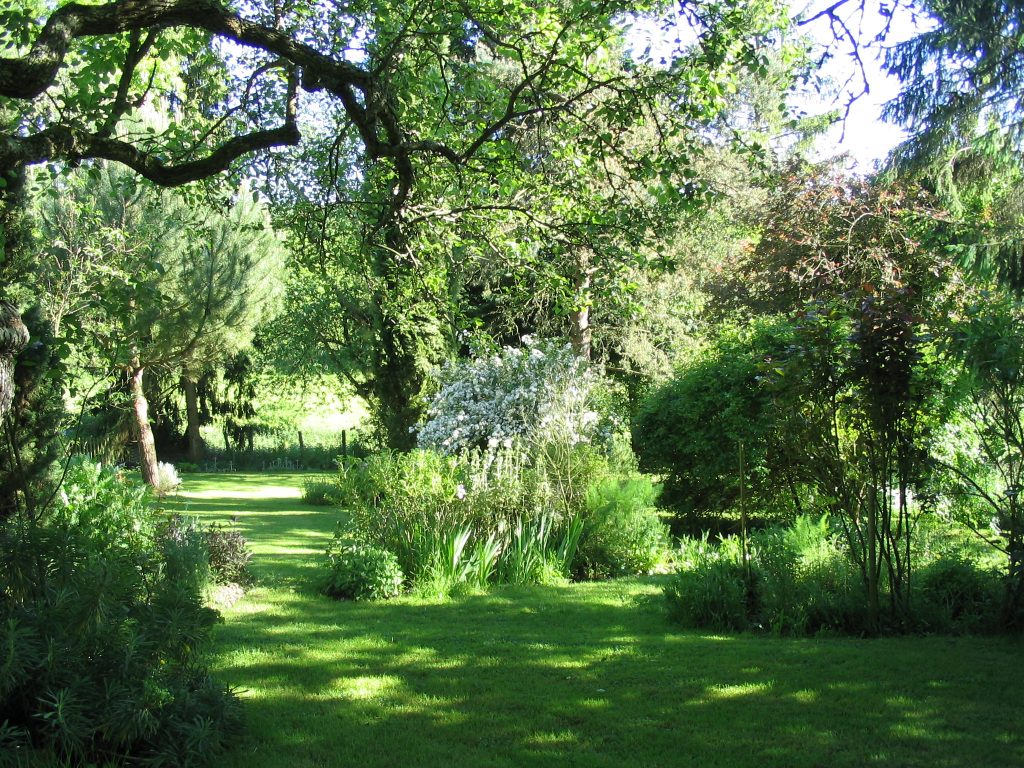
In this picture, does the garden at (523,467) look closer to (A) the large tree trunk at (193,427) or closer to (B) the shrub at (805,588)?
(B) the shrub at (805,588)

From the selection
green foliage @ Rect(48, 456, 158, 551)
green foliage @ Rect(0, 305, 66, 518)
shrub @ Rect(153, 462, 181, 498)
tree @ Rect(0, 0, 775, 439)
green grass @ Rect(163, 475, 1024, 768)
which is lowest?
green grass @ Rect(163, 475, 1024, 768)

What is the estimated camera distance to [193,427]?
1072 inches

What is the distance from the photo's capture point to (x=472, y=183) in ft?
22.7

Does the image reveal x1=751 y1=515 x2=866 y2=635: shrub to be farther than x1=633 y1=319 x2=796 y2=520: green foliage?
No

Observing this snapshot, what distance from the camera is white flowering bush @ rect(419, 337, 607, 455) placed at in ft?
34.2

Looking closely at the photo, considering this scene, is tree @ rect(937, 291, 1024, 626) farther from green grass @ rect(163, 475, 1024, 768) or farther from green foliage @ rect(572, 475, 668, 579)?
green foliage @ rect(572, 475, 668, 579)

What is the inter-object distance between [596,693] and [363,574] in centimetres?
348

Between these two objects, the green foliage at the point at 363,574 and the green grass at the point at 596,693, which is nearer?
the green grass at the point at 596,693

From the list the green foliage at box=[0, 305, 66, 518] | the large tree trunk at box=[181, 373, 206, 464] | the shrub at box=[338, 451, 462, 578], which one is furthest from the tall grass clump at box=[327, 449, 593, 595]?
the large tree trunk at box=[181, 373, 206, 464]

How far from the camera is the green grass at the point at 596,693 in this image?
3.96 meters

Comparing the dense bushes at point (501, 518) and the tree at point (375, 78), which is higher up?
the tree at point (375, 78)

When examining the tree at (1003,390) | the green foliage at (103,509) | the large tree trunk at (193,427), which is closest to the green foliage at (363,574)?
the green foliage at (103,509)

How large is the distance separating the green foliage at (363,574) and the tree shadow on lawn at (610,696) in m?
1.06

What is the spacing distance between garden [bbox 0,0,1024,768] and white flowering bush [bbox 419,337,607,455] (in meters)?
0.07
